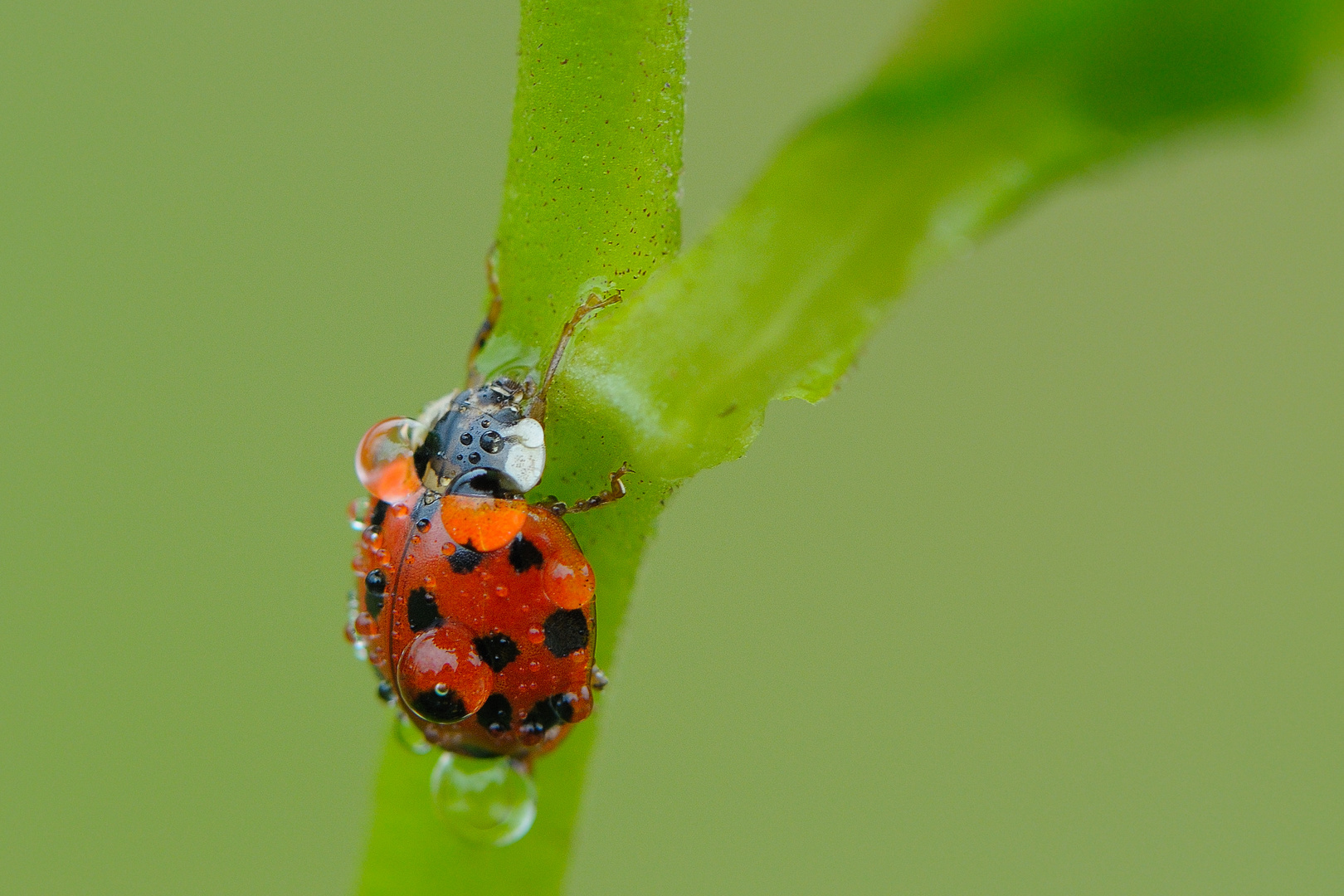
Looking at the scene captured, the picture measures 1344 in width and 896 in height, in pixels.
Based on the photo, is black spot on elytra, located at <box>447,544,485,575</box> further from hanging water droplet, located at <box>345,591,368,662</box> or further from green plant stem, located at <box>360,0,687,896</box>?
green plant stem, located at <box>360,0,687,896</box>

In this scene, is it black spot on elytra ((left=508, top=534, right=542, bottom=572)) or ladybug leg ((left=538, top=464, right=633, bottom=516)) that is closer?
Answer: ladybug leg ((left=538, top=464, right=633, bottom=516))

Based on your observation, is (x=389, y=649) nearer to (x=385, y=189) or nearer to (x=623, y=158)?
(x=623, y=158)

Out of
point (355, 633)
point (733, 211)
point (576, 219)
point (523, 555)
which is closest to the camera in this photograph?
point (733, 211)

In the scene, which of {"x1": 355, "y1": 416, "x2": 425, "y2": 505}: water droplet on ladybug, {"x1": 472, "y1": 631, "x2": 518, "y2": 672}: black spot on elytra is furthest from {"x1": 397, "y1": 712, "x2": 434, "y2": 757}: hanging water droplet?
{"x1": 355, "y1": 416, "x2": 425, "y2": 505}: water droplet on ladybug

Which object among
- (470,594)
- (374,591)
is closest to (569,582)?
(470,594)

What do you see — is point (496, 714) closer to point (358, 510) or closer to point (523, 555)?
point (523, 555)

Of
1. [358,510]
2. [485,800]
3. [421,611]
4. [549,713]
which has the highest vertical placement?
[358,510]
